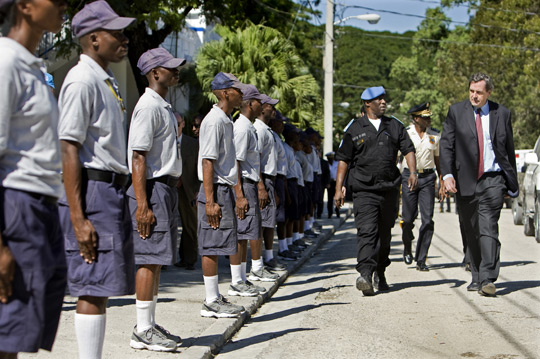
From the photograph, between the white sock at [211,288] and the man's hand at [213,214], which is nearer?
the man's hand at [213,214]

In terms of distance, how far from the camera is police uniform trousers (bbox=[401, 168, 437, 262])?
11.8 metres

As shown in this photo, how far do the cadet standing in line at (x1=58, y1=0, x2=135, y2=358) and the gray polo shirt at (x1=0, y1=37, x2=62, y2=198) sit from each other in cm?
85

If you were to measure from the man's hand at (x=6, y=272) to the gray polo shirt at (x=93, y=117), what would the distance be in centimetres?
124

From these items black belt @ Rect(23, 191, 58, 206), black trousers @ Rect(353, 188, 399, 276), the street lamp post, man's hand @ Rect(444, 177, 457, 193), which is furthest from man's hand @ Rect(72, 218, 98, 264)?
the street lamp post

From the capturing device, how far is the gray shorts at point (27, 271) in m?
3.49

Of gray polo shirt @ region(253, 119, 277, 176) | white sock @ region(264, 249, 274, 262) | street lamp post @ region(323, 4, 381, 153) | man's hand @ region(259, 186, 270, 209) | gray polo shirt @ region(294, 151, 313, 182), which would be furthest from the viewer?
street lamp post @ region(323, 4, 381, 153)

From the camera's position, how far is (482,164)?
9289 mm

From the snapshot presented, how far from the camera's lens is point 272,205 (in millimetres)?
10750

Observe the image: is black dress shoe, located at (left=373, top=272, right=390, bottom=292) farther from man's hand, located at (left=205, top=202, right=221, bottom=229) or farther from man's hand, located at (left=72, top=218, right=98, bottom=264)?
man's hand, located at (left=72, top=218, right=98, bottom=264)

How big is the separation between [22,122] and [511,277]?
8.41 m

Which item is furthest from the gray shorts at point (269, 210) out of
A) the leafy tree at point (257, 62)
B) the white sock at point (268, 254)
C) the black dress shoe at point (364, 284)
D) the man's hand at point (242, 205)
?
the leafy tree at point (257, 62)

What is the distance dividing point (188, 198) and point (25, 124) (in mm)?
8186

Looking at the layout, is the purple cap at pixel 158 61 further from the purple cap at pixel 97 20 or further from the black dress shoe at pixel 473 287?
the black dress shoe at pixel 473 287

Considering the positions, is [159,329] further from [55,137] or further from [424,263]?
[424,263]
